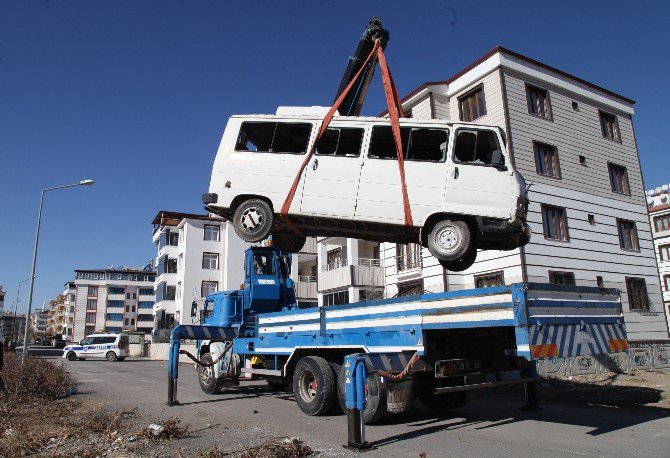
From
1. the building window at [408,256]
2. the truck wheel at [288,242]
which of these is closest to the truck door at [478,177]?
the truck wheel at [288,242]

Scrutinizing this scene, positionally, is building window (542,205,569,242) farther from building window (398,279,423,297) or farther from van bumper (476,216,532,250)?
van bumper (476,216,532,250)

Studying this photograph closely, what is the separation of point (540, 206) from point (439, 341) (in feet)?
44.2

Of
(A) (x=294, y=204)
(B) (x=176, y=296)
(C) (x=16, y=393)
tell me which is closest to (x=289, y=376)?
(A) (x=294, y=204)

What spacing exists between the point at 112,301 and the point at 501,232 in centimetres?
11409

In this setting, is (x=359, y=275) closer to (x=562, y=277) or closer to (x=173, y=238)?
(x=562, y=277)

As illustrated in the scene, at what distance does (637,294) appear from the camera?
2184cm

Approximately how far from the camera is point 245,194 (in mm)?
9484

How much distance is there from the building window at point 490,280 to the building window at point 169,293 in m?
35.9

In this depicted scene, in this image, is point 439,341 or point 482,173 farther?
point 482,173

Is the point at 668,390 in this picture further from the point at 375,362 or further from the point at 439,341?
the point at 375,362

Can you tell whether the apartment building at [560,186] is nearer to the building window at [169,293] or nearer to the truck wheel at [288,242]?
the truck wheel at [288,242]

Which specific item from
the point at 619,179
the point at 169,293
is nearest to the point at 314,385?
the point at 619,179

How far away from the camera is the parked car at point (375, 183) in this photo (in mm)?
8570

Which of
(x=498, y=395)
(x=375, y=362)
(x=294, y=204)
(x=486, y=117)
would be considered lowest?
(x=498, y=395)
